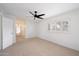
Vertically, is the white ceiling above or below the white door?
above

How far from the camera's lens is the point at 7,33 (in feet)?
9.25

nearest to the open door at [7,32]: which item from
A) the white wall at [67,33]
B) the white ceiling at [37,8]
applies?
the white ceiling at [37,8]

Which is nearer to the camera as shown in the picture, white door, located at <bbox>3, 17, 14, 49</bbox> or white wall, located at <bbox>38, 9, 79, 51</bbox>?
white wall, located at <bbox>38, 9, 79, 51</bbox>

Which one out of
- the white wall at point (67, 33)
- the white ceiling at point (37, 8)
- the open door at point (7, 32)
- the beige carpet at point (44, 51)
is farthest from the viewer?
the open door at point (7, 32)

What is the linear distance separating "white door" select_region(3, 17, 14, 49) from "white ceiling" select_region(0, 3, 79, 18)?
36 cm

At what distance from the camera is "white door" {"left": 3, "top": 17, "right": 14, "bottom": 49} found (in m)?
2.70

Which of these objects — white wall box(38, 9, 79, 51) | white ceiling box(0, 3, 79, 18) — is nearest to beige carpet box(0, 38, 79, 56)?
white wall box(38, 9, 79, 51)

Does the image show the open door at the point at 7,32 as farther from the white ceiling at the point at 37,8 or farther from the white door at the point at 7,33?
A: the white ceiling at the point at 37,8

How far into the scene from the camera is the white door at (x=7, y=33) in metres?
2.70

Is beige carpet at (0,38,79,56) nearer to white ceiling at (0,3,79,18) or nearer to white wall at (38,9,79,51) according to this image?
white wall at (38,9,79,51)

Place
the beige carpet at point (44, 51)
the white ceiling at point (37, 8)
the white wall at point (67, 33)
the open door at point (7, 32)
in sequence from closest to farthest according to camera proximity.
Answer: the white ceiling at point (37, 8)
the beige carpet at point (44, 51)
the white wall at point (67, 33)
the open door at point (7, 32)

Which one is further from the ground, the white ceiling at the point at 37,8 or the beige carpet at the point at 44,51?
the white ceiling at the point at 37,8

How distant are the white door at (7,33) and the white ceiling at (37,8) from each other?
356 mm

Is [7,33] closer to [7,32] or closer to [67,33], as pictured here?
[7,32]
